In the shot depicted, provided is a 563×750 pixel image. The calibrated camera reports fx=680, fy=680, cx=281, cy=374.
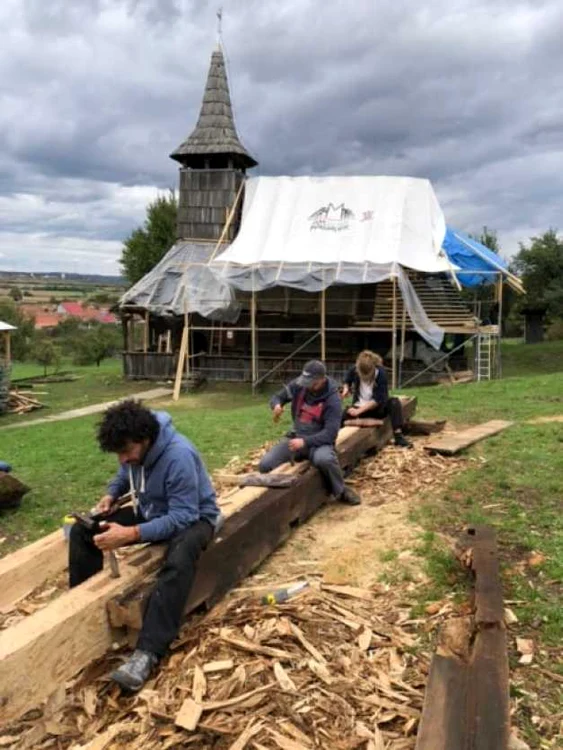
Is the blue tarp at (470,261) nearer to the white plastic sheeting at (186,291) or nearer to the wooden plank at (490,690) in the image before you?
the white plastic sheeting at (186,291)

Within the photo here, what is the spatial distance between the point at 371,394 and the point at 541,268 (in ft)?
102

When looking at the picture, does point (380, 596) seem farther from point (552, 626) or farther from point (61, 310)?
point (61, 310)

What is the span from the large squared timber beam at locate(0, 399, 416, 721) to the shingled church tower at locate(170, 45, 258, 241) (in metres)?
23.1

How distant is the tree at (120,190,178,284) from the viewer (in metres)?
46.9

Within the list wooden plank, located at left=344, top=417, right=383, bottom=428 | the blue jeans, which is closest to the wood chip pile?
the blue jeans

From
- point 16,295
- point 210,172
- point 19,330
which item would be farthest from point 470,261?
point 16,295

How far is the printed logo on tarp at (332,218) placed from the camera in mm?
23594

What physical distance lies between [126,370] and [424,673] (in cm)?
2352

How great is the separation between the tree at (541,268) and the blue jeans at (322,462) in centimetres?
3024

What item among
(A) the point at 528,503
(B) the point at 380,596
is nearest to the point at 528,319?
(A) the point at 528,503

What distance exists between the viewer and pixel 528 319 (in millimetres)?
36844

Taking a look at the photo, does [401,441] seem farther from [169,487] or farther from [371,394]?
[169,487]

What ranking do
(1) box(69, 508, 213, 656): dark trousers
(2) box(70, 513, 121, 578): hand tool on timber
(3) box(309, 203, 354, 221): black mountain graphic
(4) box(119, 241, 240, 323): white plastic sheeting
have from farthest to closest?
(3) box(309, 203, 354, 221): black mountain graphic → (4) box(119, 241, 240, 323): white plastic sheeting → (2) box(70, 513, 121, 578): hand tool on timber → (1) box(69, 508, 213, 656): dark trousers

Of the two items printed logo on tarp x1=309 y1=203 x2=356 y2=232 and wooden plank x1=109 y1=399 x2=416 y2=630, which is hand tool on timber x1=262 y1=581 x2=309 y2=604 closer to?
wooden plank x1=109 y1=399 x2=416 y2=630
